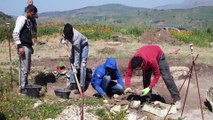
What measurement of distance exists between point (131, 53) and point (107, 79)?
551 cm

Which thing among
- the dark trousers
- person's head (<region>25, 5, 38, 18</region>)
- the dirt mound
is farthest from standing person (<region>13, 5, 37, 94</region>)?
the dirt mound

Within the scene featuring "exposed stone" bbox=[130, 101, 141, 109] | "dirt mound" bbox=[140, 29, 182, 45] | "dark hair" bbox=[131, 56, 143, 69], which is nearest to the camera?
"dark hair" bbox=[131, 56, 143, 69]

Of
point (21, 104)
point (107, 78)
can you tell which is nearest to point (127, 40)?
point (107, 78)

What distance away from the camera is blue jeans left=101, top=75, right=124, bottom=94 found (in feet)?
23.6

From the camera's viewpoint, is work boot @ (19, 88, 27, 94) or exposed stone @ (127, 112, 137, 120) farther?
work boot @ (19, 88, 27, 94)

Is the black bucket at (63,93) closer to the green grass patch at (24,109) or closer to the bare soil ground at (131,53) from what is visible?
the bare soil ground at (131,53)

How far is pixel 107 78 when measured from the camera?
23.6 feet

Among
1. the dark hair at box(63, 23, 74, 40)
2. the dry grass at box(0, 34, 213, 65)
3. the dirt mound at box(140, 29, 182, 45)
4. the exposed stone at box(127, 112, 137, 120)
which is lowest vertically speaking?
the exposed stone at box(127, 112, 137, 120)

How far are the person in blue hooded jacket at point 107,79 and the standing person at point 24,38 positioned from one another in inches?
54.0

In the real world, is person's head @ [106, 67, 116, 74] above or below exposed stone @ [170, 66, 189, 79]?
above

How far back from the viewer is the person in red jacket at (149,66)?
5.88 meters

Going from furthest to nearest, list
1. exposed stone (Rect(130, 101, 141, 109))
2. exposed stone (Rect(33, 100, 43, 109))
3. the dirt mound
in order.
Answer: the dirt mound → exposed stone (Rect(130, 101, 141, 109)) → exposed stone (Rect(33, 100, 43, 109))

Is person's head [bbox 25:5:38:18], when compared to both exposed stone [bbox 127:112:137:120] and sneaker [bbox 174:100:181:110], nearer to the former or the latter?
exposed stone [bbox 127:112:137:120]

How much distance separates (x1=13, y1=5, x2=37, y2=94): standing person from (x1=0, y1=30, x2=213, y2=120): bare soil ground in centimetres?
114
